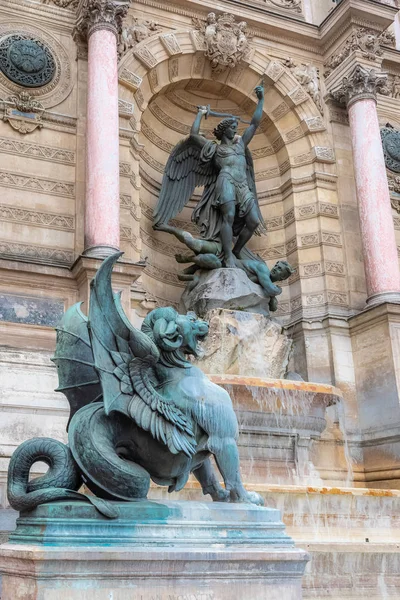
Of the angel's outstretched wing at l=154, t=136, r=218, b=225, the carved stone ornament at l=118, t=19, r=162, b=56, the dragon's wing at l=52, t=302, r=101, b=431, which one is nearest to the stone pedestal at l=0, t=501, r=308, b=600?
the dragon's wing at l=52, t=302, r=101, b=431

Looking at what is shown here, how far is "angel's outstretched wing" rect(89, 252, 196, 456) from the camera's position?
3879 millimetres

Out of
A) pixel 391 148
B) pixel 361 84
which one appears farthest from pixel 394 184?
pixel 361 84

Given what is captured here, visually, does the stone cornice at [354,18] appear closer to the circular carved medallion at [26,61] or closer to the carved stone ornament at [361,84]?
the carved stone ornament at [361,84]

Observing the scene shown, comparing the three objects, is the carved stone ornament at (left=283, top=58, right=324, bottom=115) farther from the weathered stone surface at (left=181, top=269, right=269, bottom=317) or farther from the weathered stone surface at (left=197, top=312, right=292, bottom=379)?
the weathered stone surface at (left=197, top=312, right=292, bottom=379)

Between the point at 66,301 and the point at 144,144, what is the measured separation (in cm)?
446

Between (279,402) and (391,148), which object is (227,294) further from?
(391,148)

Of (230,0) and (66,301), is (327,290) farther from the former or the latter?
(230,0)

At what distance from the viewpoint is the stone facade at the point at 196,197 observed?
9750mm

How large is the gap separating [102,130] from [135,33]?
2964 millimetres

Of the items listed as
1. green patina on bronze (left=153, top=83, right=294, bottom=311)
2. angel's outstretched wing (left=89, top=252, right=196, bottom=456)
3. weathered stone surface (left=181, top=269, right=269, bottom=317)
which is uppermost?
green patina on bronze (left=153, top=83, right=294, bottom=311)

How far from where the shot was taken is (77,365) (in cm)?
422

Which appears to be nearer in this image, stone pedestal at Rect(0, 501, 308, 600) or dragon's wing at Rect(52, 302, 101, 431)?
stone pedestal at Rect(0, 501, 308, 600)

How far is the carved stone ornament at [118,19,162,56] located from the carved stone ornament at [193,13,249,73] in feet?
3.03

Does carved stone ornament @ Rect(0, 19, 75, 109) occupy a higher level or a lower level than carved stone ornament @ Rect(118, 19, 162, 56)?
lower
